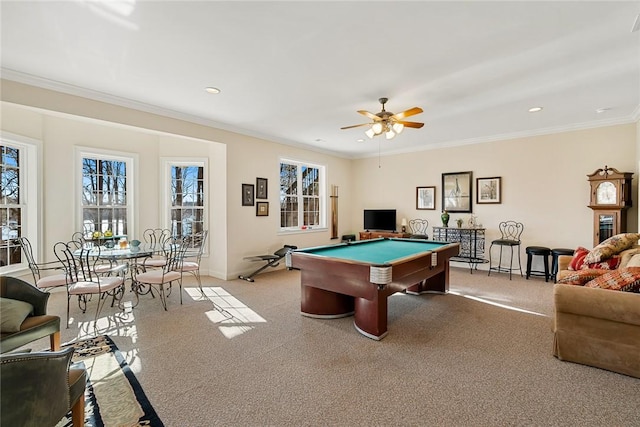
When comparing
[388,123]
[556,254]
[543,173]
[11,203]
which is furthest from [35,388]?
[543,173]

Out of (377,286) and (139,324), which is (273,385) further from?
(139,324)

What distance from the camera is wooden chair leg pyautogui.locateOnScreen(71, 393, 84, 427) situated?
65.1 inches

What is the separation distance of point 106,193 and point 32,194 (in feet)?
3.38

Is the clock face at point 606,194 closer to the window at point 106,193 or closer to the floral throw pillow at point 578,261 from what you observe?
the floral throw pillow at point 578,261

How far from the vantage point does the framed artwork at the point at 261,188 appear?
19.9ft

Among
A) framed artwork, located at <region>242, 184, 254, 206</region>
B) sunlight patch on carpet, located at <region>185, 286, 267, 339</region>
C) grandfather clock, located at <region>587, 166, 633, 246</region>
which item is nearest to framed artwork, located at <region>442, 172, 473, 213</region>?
grandfather clock, located at <region>587, 166, 633, 246</region>

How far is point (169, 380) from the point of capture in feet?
7.69

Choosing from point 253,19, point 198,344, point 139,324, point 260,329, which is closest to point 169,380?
point 198,344

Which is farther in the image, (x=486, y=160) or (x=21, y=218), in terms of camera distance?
(x=486, y=160)

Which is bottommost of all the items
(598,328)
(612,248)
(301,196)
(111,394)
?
(111,394)

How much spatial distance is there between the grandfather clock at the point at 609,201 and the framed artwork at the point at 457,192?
195 cm

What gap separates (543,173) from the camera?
5625 millimetres

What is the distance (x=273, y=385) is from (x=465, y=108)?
4352mm

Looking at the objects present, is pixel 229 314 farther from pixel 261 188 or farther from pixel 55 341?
pixel 261 188
